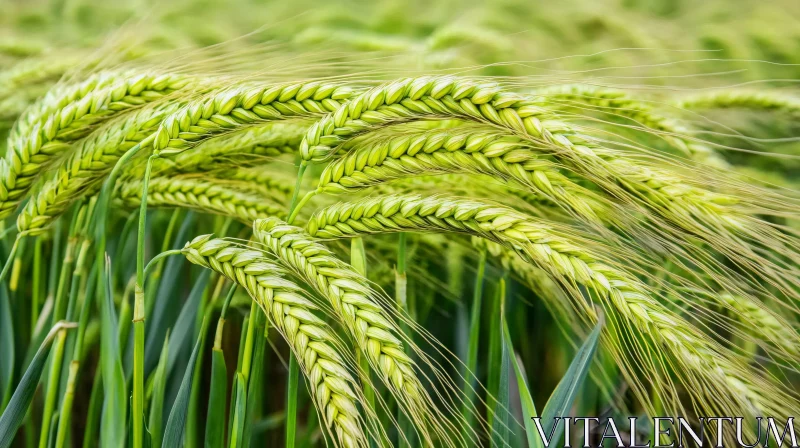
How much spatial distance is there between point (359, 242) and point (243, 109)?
175mm

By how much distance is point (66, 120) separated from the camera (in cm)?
64

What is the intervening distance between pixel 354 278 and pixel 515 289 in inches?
14.6

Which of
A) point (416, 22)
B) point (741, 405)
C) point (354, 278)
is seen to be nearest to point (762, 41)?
point (416, 22)

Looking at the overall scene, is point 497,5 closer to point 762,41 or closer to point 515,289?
point 762,41

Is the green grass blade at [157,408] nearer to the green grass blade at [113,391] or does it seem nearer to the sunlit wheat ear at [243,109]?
the green grass blade at [113,391]

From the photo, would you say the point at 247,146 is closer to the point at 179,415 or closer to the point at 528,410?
the point at 179,415

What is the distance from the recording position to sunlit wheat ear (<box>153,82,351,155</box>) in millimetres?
562

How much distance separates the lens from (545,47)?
137 centimetres

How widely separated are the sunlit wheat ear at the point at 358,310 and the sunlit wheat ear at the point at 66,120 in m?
0.26

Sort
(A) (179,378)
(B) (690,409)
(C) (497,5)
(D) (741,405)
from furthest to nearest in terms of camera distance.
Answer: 1. (C) (497,5)
2. (B) (690,409)
3. (A) (179,378)
4. (D) (741,405)

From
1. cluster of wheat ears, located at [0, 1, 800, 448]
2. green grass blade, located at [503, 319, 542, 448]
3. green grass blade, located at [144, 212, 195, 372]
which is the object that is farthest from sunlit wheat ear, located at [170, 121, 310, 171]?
green grass blade, located at [503, 319, 542, 448]

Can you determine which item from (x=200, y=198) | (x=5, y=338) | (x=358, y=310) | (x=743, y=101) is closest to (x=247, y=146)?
(x=200, y=198)

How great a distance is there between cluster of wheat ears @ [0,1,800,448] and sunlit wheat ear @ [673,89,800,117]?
0.15 metres

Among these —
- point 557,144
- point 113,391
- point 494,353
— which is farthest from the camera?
point 494,353
